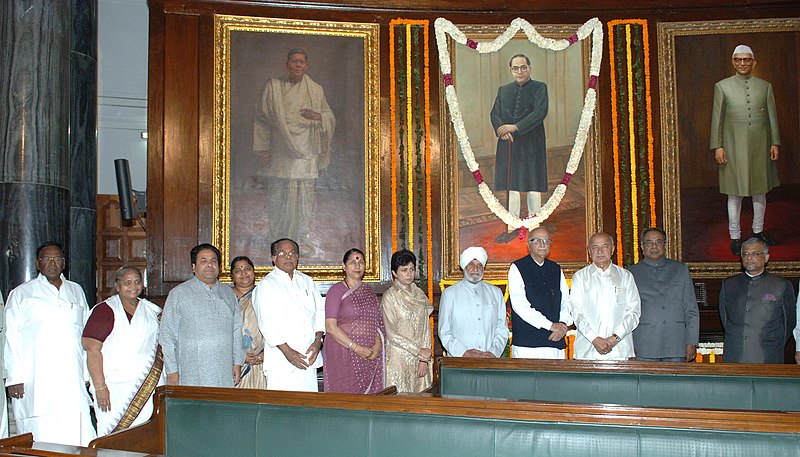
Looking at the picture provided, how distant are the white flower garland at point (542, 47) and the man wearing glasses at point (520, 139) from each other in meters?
0.12

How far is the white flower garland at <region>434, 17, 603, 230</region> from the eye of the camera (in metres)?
7.75

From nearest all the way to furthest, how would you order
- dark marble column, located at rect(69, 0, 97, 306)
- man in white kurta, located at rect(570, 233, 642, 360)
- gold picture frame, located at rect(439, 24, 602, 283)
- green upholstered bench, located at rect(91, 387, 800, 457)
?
green upholstered bench, located at rect(91, 387, 800, 457) → man in white kurta, located at rect(570, 233, 642, 360) → dark marble column, located at rect(69, 0, 97, 306) → gold picture frame, located at rect(439, 24, 602, 283)

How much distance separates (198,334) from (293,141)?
342 cm

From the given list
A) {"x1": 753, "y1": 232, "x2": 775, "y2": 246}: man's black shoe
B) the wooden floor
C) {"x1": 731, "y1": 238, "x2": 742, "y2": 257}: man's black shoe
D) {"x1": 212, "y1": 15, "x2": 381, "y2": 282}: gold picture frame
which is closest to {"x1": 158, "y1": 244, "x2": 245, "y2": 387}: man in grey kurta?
{"x1": 212, "y1": 15, "x2": 381, "y2": 282}: gold picture frame

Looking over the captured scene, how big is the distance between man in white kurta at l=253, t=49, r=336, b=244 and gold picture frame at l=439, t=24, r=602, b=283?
1289mm

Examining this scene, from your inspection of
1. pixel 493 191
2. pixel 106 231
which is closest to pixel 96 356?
pixel 493 191

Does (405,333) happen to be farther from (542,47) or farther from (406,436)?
(542,47)

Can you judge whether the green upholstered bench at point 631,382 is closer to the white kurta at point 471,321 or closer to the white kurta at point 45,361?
A: the white kurta at point 471,321

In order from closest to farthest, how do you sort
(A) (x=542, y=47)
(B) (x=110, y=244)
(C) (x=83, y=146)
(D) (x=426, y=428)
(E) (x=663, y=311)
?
(D) (x=426, y=428) < (E) (x=663, y=311) < (C) (x=83, y=146) < (A) (x=542, y=47) < (B) (x=110, y=244)

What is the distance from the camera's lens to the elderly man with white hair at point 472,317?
212 inches

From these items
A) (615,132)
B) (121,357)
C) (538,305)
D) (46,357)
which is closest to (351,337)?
(538,305)

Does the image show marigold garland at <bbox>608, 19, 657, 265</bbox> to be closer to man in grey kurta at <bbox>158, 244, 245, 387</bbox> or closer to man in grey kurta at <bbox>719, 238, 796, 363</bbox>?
man in grey kurta at <bbox>719, 238, 796, 363</bbox>

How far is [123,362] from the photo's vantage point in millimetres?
4609

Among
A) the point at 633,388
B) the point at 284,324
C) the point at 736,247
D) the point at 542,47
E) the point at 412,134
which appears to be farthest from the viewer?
the point at 542,47
